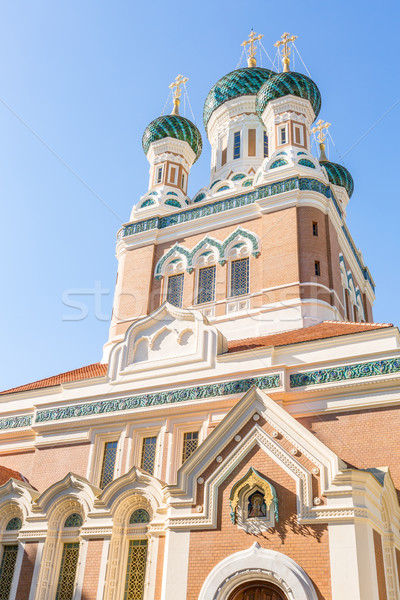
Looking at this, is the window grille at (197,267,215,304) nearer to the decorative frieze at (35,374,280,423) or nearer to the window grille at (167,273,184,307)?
the window grille at (167,273,184,307)

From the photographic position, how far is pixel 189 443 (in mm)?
14328

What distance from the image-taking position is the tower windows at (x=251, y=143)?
24.6 m

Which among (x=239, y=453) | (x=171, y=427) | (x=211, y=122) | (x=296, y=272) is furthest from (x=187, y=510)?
(x=211, y=122)

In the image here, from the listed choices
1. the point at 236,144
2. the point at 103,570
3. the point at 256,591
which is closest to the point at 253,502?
the point at 256,591

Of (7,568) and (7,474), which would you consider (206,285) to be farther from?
(7,568)

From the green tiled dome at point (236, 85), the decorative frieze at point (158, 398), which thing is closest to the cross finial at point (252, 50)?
the green tiled dome at point (236, 85)

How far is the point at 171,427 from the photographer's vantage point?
14.5 meters

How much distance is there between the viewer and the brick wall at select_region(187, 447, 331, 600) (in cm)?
964

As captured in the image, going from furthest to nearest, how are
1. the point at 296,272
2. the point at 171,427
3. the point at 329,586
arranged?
the point at 296,272 < the point at 171,427 < the point at 329,586

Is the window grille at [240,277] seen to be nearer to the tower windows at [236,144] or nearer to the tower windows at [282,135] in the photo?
the tower windows at [282,135]

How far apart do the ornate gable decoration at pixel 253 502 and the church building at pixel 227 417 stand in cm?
3

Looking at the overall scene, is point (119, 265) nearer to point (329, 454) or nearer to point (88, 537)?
point (88, 537)

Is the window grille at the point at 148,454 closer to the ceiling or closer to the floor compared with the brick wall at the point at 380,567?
closer to the ceiling

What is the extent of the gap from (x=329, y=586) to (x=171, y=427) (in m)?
5.98
